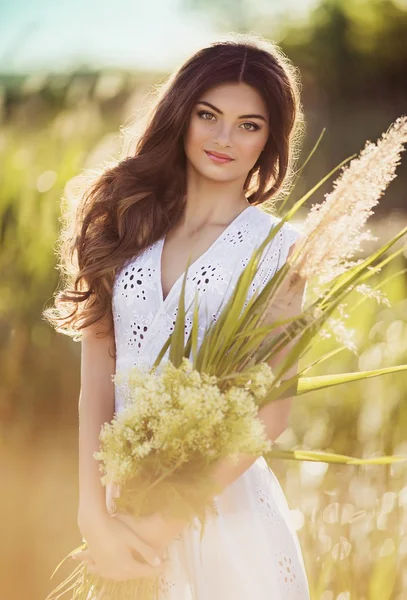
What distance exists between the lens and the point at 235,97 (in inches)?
60.0

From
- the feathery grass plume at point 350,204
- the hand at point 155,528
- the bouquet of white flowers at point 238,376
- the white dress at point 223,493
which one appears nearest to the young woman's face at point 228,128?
the white dress at point 223,493

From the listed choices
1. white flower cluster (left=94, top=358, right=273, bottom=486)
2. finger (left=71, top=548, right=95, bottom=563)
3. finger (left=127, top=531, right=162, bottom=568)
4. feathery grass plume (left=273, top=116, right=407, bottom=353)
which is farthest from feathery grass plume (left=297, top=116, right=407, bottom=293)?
finger (left=71, top=548, right=95, bottom=563)

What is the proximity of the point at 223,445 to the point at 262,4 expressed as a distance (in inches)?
280

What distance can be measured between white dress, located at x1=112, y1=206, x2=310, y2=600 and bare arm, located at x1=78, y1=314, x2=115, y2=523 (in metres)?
0.04

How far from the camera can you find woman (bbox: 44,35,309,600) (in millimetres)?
1383

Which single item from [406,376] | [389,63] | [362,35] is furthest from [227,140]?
[362,35]

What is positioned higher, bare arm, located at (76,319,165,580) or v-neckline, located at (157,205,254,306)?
v-neckline, located at (157,205,254,306)

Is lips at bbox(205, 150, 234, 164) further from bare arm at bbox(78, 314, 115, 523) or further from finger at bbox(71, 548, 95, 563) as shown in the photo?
finger at bbox(71, 548, 95, 563)

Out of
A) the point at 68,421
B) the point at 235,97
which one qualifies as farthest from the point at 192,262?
the point at 68,421

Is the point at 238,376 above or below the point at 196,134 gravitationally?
below

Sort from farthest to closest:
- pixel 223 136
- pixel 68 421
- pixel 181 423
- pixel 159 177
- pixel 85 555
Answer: pixel 68 421 → pixel 159 177 → pixel 223 136 → pixel 85 555 → pixel 181 423

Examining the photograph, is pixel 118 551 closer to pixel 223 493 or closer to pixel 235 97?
pixel 223 493

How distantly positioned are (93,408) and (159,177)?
1.74ft

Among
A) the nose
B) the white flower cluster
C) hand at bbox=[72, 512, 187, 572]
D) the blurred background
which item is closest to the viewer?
the white flower cluster
